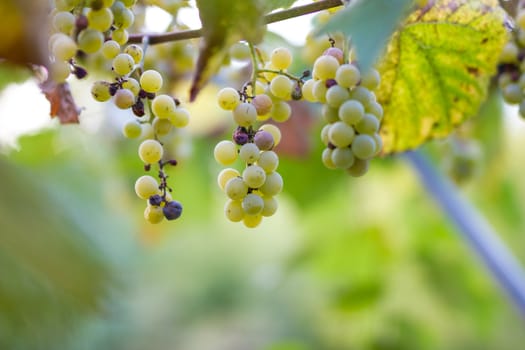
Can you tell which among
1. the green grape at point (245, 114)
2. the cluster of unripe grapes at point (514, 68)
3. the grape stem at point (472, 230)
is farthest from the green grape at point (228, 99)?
the grape stem at point (472, 230)

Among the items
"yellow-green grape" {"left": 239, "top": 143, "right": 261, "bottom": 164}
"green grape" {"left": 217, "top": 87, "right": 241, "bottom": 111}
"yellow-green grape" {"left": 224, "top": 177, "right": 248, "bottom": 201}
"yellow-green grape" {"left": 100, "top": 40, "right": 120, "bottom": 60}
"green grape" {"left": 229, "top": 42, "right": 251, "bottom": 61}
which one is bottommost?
"yellow-green grape" {"left": 224, "top": 177, "right": 248, "bottom": 201}

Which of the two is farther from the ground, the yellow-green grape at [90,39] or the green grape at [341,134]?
the yellow-green grape at [90,39]

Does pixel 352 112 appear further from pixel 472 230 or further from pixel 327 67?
pixel 472 230

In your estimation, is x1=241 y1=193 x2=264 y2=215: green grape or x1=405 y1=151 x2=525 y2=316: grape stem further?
x1=405 y1=151 x2=525 y2=316: grape stem

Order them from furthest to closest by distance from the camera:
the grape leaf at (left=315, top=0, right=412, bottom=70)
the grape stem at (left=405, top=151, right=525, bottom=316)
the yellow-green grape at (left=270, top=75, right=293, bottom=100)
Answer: the grape stem at (left=405, top=151, right=525, bottom=316) → the yellow-green grape at (left=270, top=75, right=293, bottom=100) → the grape leaf at (left=315, top=0, right=412, bottom=70)

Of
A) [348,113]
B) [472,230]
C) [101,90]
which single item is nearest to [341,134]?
[348,113]

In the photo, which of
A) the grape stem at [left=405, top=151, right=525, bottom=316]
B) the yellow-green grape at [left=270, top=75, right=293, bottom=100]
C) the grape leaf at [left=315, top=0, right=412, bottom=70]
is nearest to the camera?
the grape leaf at [left=315, top=0, right=412, bottom=70]

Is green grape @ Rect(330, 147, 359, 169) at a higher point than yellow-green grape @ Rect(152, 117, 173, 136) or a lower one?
lower

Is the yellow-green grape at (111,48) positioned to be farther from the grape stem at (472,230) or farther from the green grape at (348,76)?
the grape stem at (472,230)

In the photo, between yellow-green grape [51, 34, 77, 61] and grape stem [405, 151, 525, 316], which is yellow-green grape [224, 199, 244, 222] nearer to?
yellow-green grape [51, 34, 77, 61]

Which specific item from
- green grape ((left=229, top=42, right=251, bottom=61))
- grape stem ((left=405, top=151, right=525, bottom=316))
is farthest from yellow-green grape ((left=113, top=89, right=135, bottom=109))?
grape stem ((left=405, top=151, right=525, bottom=316))
